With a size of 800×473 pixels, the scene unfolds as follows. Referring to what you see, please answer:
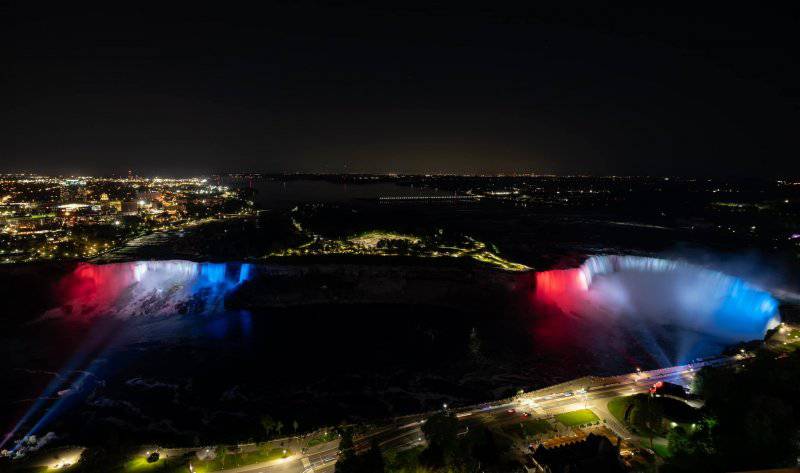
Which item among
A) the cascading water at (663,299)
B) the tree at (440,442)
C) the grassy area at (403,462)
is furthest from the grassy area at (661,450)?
the cascading water at (663,299)

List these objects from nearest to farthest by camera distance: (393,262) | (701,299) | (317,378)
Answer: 1. (317,378)
2. (701,299)
3. (393,262)

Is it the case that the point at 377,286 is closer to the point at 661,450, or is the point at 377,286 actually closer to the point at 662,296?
the point at 662,296

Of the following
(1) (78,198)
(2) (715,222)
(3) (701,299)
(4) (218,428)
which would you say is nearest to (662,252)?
(3) (701,299)

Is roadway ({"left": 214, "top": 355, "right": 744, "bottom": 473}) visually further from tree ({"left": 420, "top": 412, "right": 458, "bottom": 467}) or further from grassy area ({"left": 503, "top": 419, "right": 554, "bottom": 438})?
tree ({"left": 420, "top": 412, "right": 458, "bottom": 467})

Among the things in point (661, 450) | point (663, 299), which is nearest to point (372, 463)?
point (661, 450)

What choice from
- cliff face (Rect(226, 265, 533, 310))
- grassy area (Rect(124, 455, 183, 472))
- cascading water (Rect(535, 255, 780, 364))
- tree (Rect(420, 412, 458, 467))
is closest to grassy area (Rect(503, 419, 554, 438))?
tree (Rect(420, 412, 458, 467))

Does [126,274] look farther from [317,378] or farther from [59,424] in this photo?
[317,378]

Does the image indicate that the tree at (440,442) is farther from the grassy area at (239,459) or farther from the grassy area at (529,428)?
the grassy area at (239,459)
